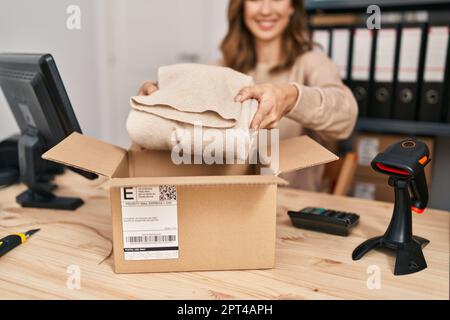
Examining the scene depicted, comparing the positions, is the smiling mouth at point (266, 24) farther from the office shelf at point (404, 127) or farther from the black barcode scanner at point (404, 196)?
the black barcode scanner at point (404, 196)

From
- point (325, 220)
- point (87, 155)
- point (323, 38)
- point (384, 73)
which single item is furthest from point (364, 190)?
point (87, 155)

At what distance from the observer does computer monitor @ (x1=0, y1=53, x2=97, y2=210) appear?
0.87m

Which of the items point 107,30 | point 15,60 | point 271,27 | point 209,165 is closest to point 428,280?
point 209,165

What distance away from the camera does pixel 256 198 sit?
68cm

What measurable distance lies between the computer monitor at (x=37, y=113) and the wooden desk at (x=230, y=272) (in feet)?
0.31

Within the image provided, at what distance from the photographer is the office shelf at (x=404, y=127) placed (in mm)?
1641

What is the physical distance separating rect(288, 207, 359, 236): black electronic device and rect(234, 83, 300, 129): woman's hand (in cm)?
20

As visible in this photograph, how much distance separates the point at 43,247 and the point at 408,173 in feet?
2.14

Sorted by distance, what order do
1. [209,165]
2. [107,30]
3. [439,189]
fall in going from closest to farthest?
[209,165], [439,189], [107,30]

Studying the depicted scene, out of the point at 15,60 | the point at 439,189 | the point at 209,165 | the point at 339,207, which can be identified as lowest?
the point at 439,189

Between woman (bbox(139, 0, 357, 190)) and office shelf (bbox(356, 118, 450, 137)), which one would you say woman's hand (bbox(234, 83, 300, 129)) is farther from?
office shelf (bbox(356, 118, 450, 137))

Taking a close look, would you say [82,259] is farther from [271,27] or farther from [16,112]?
[271,27]

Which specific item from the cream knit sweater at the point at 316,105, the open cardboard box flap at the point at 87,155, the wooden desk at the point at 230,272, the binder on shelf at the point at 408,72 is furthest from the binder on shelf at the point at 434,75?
the open cardboard box flap at the point at 87,155

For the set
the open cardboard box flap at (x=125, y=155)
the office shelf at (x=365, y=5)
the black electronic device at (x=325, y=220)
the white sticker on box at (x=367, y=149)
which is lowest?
the white sticker on box at (x=367, y=149)
